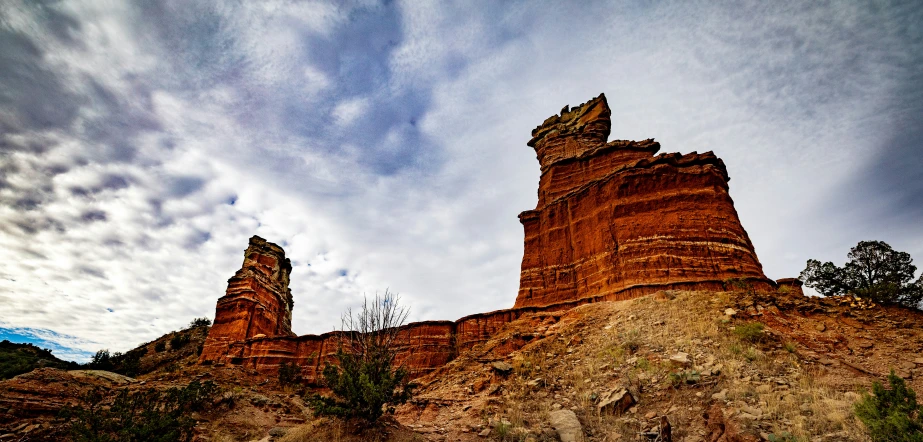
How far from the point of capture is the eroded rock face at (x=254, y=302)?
37594mm

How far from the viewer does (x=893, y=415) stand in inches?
237

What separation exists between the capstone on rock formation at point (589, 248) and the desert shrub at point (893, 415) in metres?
12.7

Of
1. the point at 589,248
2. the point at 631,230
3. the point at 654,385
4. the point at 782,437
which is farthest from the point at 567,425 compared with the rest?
the point at 589,248

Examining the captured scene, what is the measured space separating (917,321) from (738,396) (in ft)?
25.0

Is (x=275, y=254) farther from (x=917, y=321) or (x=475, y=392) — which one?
(x=917, y=321)

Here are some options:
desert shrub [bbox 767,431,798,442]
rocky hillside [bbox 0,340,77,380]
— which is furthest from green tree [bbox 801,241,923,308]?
rocky hillside [bbox 0,340,77,380]

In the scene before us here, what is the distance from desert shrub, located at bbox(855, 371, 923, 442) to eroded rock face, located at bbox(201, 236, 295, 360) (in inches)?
1655

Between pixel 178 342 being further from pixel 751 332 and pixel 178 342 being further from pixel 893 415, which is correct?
pixel 893 415

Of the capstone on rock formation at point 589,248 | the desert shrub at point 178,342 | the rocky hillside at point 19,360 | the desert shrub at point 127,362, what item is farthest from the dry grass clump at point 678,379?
the desert shrub at point 178,342

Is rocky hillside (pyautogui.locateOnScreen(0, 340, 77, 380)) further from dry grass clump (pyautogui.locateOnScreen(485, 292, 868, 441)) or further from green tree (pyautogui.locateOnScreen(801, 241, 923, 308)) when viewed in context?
green tree (pyautogui.locateOnScreen(801, 241, 923, 308))

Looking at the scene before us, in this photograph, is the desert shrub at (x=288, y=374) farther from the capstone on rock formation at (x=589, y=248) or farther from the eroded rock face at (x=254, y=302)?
the eroded rock face at (x=254, y=302)

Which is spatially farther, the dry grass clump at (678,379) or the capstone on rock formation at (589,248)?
the capstone on rock formation at (589,248)

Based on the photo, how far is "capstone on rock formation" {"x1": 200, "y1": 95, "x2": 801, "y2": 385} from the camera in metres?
22.2

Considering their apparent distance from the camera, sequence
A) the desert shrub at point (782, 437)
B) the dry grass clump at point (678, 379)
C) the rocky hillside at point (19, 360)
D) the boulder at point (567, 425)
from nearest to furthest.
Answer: the desert shrub at point (782, 437), the dry grass clump at point (678, 379), the boulder at point (567, 425), the rocky hillside at point (19, 360)
